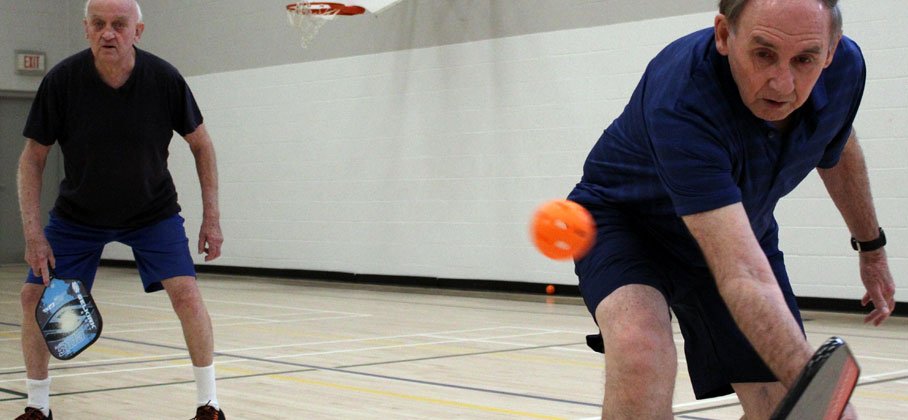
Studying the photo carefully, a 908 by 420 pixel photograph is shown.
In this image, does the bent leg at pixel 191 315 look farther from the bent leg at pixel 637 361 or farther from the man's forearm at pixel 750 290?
the man's forearm at pixel 750 290

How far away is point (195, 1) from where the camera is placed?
1431 cm

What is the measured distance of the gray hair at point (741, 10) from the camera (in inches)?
77.7

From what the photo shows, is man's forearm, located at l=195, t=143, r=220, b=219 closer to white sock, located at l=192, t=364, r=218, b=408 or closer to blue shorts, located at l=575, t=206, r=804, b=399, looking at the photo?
white sock, located at l=192, t=364, r=218, b=408

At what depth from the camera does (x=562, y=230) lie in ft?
8.18

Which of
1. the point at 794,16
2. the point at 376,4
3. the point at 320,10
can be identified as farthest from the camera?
the point at 376,4

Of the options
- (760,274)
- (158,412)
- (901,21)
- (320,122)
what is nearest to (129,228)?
(158,412)

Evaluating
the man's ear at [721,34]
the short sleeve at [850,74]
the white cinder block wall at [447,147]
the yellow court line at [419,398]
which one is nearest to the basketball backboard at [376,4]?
the white cinder block wall at [447,147]

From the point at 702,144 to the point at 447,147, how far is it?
375 inches

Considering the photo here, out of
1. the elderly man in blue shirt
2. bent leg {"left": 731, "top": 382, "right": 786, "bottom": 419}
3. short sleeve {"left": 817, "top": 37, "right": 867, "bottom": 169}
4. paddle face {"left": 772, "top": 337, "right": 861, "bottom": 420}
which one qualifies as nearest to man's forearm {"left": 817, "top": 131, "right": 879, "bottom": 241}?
the elderly man in blue shirt

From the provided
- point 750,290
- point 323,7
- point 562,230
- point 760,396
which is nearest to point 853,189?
point 760,396

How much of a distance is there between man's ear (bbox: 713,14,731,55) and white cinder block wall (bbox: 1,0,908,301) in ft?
23.1

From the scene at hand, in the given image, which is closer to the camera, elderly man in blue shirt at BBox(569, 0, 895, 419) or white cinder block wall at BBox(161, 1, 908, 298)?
elderly man in blue shirt at BBox(569, 0, 895, 419)

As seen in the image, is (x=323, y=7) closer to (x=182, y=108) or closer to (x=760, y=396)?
(x=182, y=108)

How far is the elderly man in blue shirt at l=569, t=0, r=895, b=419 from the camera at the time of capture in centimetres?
198
